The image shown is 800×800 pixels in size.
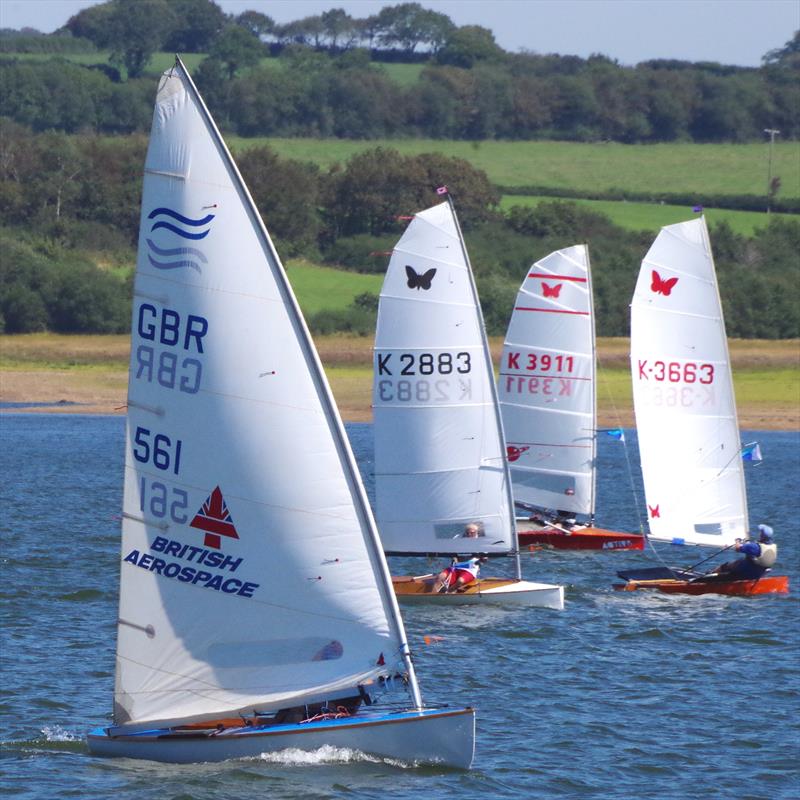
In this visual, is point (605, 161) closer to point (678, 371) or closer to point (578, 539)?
point (578, 539)

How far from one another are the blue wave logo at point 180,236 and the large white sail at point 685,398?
52.1 feet

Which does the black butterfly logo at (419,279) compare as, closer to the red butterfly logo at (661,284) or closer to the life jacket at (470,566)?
the life jacket at (470,566)

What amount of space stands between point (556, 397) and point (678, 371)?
204 inches

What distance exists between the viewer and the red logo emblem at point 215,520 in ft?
53.6

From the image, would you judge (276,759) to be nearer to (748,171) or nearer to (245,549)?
(245,549)

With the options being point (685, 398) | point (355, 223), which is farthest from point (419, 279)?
point (355, 223)

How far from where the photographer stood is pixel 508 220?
105250 mm

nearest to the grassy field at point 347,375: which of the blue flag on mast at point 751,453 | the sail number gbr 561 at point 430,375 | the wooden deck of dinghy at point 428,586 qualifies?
the blue flag on mast at point 751,453

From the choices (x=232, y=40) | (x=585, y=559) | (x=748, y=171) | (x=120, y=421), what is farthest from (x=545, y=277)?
(x=232, y=40)

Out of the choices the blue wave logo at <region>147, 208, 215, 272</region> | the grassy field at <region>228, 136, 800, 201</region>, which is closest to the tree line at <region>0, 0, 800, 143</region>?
the grassy field at <region>228, 136, 800, 201</region>

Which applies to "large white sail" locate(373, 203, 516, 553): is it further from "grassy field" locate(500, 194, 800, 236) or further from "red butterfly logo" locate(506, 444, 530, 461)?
"grassy field" locate(500, 194, 800, 236)

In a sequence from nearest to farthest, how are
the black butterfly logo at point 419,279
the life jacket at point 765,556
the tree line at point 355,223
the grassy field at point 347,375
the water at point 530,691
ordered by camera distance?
the water at point 530,691 → the black butterfly logo at point 419,279 → the life jacket at point 765,556 → the grassy field at point 347,375 → the tree line at point 355,223

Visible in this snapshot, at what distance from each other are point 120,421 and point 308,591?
172ft

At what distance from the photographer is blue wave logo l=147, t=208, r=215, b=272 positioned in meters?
15.8
